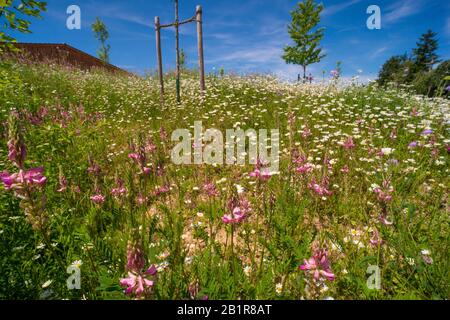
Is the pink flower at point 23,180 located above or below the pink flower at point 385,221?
above

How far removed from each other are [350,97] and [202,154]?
20.3 ft

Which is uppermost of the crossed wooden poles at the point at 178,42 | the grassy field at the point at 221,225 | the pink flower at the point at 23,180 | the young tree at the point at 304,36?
the young tree at the point at 304,36

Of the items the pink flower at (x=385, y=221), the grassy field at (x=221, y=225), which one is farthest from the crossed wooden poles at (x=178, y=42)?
the pink flower at (x=385, y=221)

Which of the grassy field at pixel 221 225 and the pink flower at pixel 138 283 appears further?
the grassy field at pixel 221 225

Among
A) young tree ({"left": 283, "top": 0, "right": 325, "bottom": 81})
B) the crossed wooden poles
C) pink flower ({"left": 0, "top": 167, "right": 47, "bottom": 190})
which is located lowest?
pink flower ({"left": 0, "top": 167, "right": 47, "bottom": 190})

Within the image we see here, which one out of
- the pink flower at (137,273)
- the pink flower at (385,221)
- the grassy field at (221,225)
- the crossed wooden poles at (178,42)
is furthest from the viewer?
the crossed wooden poles at (178,42)

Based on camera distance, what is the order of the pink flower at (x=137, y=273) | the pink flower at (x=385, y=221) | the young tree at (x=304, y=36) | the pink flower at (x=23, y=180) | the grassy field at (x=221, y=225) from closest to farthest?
the pink flower at (x=137, y=273), the pink flower at (x=23, y=180), the grassy field at (x=221, y=225), the pink flower at (x=385, y=221), the young tree at (x=304, y=36)

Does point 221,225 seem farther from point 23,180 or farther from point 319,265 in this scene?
point 23,180

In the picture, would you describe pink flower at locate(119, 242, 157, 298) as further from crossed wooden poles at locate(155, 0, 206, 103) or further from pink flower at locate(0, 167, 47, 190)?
crossed wooden poles at locate(155, 0, 206, 103)

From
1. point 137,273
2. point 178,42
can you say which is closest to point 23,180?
point 137,273

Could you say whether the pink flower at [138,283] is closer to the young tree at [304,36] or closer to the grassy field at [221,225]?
the grassy field at [221,225]

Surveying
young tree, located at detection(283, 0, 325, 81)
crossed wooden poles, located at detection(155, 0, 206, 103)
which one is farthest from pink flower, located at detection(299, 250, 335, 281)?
young tree, located at detection(283, 0, 325, 81)
